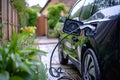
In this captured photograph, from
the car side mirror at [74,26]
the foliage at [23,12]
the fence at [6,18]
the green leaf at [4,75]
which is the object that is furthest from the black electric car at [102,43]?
the foliage at [23,12]

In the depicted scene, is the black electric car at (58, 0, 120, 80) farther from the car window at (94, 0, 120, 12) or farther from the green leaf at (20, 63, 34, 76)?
the green leaf at (20, 63, 34, 76)

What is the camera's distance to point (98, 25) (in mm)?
3174

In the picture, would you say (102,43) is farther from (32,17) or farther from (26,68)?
(32,17)

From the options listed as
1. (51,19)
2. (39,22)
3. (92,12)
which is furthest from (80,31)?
(39,22)

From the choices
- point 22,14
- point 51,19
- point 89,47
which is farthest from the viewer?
point 51,19

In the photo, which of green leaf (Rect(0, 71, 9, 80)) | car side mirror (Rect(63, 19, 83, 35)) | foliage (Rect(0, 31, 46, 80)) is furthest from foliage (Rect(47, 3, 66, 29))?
green leaf (Rect(0, 71, 9, 80))

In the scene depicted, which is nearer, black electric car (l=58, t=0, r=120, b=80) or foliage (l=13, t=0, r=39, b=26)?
black electric car (l=58, t=0, r=120, b=80)

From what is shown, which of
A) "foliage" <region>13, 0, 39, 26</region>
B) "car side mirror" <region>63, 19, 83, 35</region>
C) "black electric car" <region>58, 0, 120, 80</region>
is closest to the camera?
"black electric car" <region>58, 0, 120, 80</region>

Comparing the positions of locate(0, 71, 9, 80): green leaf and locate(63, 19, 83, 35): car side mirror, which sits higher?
locate(63, 19, 83, 35): car side mirror

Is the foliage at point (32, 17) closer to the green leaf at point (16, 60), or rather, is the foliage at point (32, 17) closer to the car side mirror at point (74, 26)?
the car side mirror at point (74, 26)

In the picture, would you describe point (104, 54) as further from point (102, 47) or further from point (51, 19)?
point (51, 19)

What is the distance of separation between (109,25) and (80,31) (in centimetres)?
106

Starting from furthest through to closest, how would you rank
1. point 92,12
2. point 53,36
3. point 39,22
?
point 39,22, point 53,36, point 92,12

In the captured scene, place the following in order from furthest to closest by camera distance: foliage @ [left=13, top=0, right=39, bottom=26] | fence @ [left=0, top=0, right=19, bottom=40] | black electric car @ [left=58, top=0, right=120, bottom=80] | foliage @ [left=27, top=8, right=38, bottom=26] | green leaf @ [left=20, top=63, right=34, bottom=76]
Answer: foliage @ [left=27, top=8, right=38, bottom=26]
foliage @ [left=13, top=0, right=39, bottom=26]
fence @ [left=0, top=0, right=19, bottom=40]
black electric car @ [left=58, top=0, right=120, bottom=80]
green leaf @ [left=20, top=63, right=34, bottom=76]
